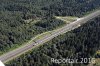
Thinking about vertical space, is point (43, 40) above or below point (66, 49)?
below

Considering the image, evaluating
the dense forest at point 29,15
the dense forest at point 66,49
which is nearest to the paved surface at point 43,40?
the dense forest at point 29,15

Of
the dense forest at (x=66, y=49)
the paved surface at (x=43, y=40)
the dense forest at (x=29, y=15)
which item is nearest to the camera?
the dense forest at (x=66, y=49)

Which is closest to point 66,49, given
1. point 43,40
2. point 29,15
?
point 43,40

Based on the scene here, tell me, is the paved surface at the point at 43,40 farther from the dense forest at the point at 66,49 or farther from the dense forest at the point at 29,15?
the dense forest at the point at 66,49

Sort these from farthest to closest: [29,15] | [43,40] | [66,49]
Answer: [29,15] < [43,40] < [66,49]

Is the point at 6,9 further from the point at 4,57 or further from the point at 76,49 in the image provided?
the point at 76,49

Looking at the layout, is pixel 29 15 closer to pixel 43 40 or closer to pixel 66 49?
pixel 43 40
